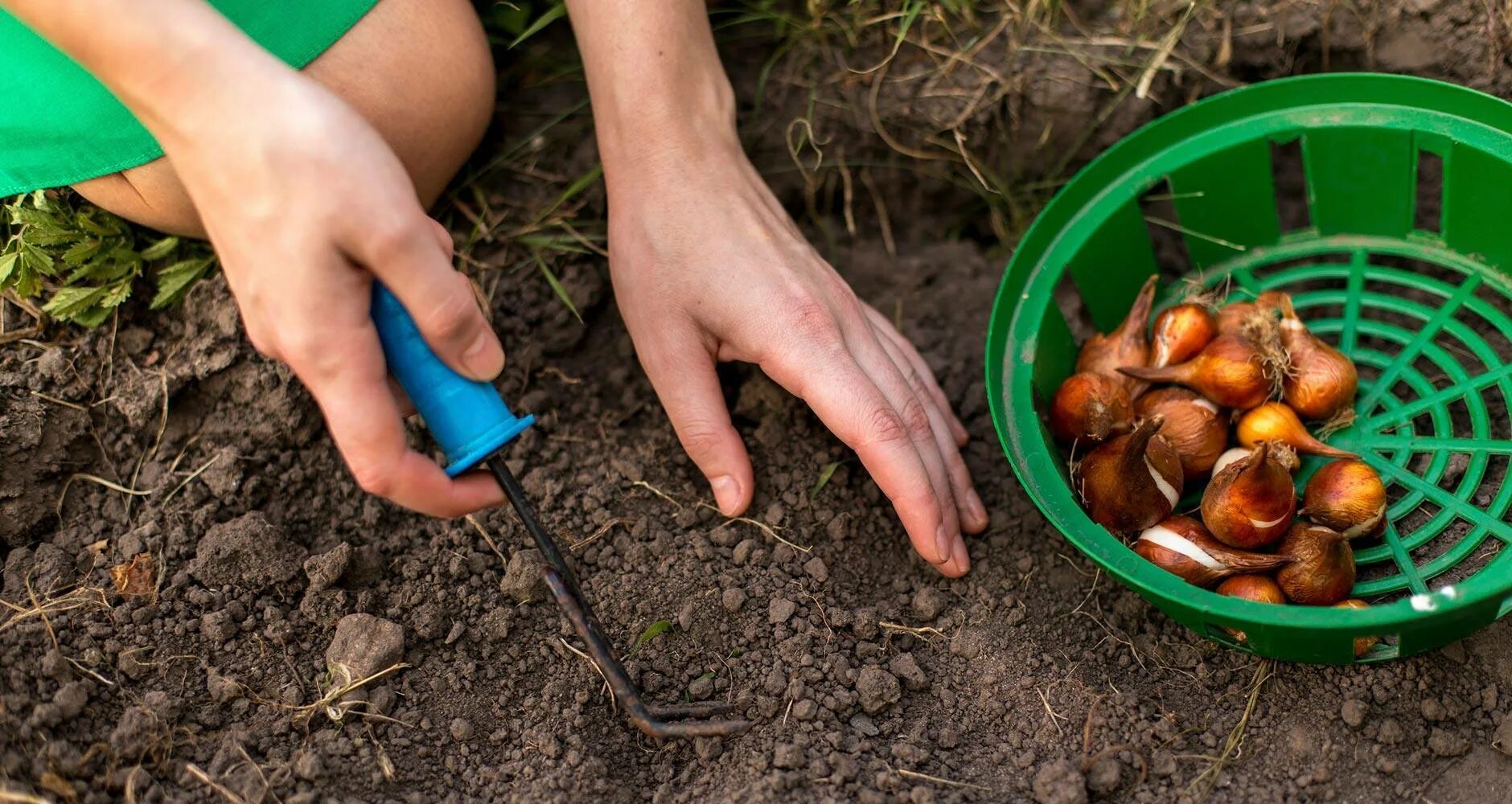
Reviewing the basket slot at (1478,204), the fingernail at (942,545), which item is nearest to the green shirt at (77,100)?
the fingernail at (942,545)

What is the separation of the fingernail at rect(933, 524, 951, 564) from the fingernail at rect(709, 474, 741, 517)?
0.24 metres

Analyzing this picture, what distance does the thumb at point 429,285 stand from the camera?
3.00 feet

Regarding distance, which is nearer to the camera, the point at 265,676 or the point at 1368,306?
the point at 265,676

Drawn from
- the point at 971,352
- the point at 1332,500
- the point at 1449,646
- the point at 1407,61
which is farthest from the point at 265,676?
the point at 1407,61

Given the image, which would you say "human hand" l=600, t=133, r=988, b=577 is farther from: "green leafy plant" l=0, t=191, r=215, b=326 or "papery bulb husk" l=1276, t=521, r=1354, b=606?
"green leafy plant" l=0, t=191, r=215, b=326

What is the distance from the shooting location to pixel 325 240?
2.96ft

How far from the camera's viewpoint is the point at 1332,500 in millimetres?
1341

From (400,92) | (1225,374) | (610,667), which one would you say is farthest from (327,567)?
(1225,374)

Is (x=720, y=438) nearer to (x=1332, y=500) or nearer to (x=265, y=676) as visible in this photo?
(x=265, y=676)

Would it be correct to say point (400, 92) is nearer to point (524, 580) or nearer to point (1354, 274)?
point (524, 580)

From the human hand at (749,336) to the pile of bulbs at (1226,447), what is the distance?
0.60 ft

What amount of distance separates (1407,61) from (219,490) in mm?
1731

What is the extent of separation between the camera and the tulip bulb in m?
1.41

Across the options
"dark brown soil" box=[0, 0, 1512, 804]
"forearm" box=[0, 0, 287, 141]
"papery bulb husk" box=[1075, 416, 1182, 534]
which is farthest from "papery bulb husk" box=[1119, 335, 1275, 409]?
"forearm" box=[0, 0, 287, 141]
